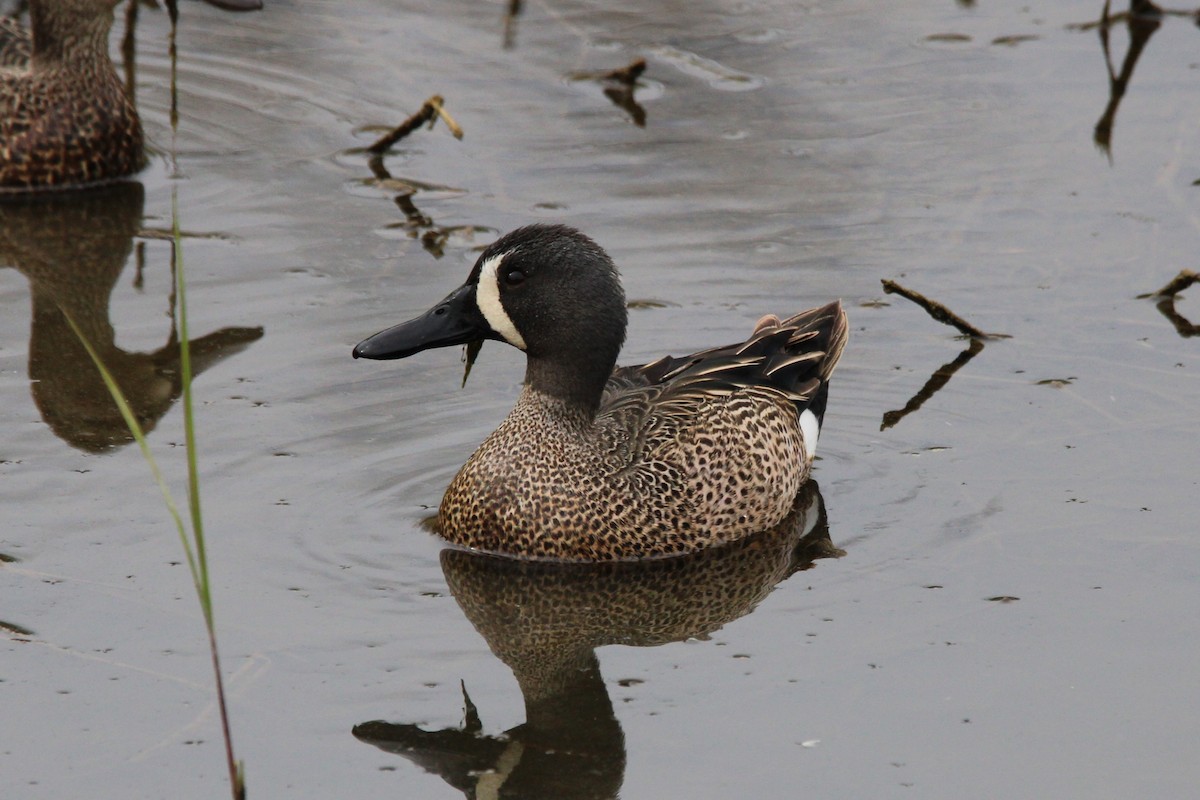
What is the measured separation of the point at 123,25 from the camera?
1295 cm

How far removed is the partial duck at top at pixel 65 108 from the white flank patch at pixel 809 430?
185 inches

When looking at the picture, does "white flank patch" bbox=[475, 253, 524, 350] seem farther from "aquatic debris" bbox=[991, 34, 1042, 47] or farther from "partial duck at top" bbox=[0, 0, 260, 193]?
"aquatic debris" bbox=[991, 34, 1042, 47]

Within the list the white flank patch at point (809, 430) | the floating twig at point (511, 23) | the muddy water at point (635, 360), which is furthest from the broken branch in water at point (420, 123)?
the white flank patch at point (809, 430)

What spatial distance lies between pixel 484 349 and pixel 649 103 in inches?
136

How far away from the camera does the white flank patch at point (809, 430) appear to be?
26.0 feet

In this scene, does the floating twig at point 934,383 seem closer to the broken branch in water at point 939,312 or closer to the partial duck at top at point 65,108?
the broken branch in water at point 939,312

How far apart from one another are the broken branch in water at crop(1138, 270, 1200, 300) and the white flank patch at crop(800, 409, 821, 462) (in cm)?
214

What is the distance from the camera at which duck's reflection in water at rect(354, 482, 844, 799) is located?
5.69 metres

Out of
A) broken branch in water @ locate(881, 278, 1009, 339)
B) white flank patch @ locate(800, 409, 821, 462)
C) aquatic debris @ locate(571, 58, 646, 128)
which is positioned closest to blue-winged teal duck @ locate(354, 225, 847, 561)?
white flank patch @ locate(800, 409, 821, 462)

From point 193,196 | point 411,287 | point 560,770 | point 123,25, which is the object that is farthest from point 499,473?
point 123,25

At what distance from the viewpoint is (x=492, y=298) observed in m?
7.20

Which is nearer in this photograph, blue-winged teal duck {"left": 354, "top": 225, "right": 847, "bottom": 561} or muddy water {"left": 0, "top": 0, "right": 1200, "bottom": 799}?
muddy water {"left": 0, "top": 0, "right": 1200, "bottom": 799}

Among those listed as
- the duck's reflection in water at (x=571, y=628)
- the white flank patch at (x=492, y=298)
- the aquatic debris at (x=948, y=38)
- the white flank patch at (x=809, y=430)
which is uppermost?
the aquatic debris at (x=948, y=38)

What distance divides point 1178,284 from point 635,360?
261 cm
